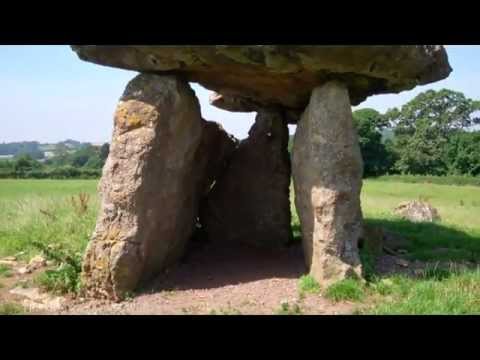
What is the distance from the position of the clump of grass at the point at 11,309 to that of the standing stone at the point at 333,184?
4154mm

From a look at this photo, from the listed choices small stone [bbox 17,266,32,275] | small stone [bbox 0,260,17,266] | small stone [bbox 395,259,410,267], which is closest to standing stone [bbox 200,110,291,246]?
small stone [bbox 395,259,410,267]

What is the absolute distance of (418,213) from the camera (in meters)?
15.9

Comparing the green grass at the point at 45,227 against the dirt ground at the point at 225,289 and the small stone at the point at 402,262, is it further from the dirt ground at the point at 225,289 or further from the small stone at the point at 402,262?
the small stone at the point at 402,262

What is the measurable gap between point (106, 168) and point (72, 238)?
339 centimetres

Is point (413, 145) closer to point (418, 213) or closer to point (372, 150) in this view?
point (372, 150)

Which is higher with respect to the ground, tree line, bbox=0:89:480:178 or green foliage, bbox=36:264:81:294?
tree line, bbox=0:89:480:178

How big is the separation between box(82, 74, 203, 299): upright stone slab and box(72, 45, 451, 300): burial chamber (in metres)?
0.01

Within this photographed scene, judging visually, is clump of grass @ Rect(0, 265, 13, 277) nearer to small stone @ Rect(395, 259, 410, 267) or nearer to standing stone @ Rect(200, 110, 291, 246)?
standing stone @ Rect(200, 110, 291, 246)

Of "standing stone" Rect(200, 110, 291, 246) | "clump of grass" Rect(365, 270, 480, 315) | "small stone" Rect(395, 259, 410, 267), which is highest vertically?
"standing stone" Rect(200, 110, 291, 246)

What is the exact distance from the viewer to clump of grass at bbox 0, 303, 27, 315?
23.3ft

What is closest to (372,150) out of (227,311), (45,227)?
(45,227)

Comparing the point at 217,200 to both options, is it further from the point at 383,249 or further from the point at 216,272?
the point at 383,249

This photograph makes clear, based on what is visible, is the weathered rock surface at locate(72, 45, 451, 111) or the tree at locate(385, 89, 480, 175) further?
the tree at locate(385, 89, 480, 175)
